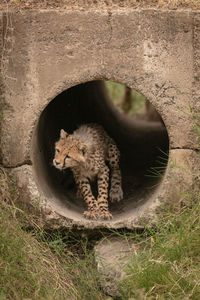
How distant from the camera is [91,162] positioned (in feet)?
23.2

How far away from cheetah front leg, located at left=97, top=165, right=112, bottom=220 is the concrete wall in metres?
0.82

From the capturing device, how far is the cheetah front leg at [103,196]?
6.61 metres

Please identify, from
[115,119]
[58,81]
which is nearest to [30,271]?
[58,81]

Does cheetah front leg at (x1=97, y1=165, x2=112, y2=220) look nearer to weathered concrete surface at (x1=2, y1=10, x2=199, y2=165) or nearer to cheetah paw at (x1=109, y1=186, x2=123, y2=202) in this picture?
cheetah paw at (x1=109, y1=186, x2=123, y2=202)

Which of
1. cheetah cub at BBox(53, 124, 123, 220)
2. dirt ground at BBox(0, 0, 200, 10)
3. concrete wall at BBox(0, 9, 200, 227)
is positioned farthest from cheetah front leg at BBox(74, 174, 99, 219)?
dirt ground at BBox(0, 0, 200, 10)

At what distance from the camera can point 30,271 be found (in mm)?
5227

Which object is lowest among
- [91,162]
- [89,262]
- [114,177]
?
[114,177]

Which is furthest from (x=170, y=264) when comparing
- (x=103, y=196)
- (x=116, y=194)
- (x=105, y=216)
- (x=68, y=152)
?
(x=116, y=194)

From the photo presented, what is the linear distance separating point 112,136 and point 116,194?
1.84 m

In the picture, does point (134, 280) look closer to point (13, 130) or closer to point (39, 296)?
point (39, 296)

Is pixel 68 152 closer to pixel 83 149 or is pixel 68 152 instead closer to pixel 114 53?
pixel 83 149

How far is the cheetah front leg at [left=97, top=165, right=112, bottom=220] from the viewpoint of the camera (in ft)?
21.7

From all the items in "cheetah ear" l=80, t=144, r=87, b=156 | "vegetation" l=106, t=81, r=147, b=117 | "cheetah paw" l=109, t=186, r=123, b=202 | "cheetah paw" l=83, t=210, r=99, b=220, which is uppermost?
"cheetah ear" l=80, t=144, r=87, b=156

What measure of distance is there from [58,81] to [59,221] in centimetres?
152
